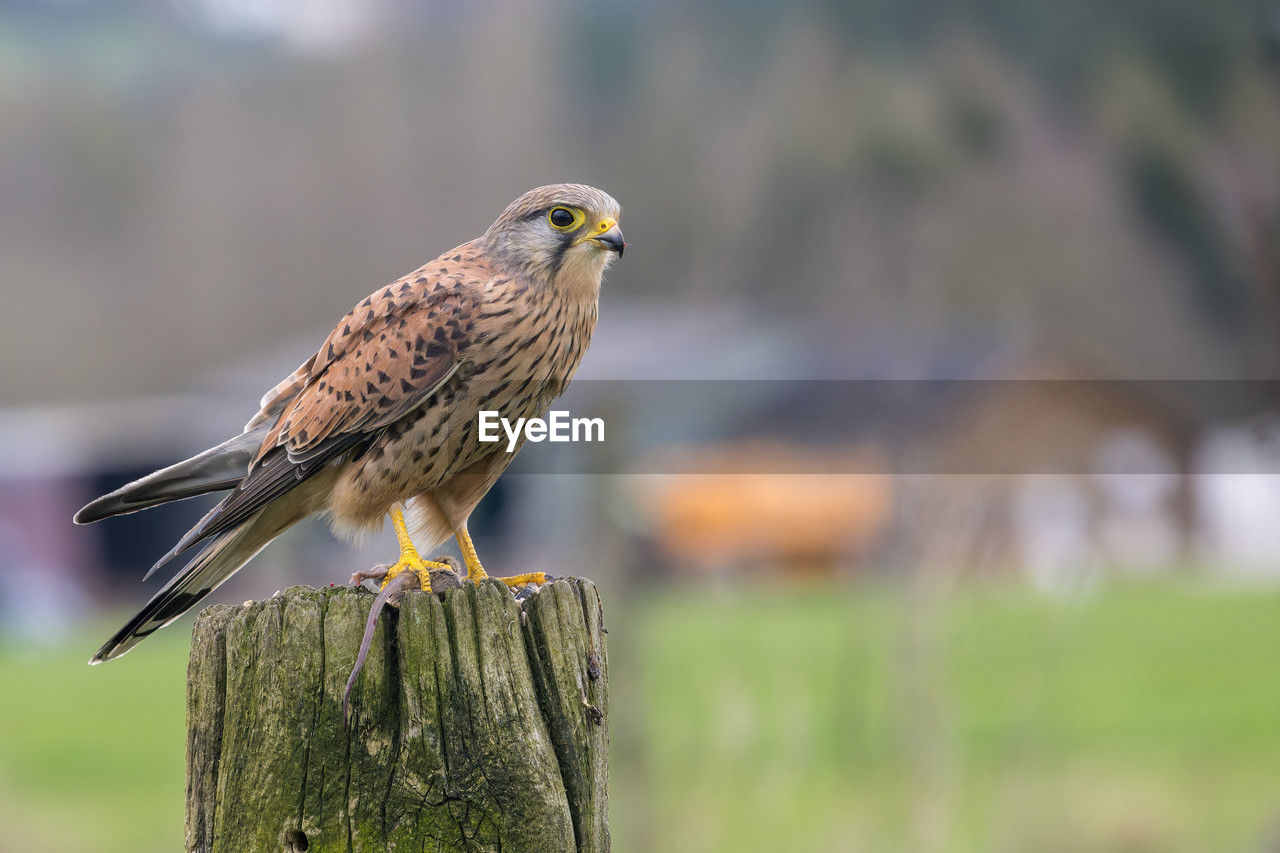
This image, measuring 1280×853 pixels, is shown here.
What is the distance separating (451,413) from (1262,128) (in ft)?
13.2

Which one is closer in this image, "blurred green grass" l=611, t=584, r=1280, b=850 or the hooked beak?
the hooked beak

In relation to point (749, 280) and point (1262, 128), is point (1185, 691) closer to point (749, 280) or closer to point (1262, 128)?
point (749, 280)

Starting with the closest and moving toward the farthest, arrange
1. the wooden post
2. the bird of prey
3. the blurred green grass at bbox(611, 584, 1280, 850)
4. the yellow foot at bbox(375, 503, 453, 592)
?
the wooden post → the yellow foot at bbox(375, 503, 453, 592) → the bird of prey → the blurred green grass at bbox(611, 584, 1280, 850)

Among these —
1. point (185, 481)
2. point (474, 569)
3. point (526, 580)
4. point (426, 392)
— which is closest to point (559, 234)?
point (426, 392)

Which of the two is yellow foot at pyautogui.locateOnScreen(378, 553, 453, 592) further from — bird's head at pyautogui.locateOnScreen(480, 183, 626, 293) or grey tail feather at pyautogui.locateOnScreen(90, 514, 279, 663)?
bird's head at pyautogui.locateOnScreen(480, 183, 626, 293)

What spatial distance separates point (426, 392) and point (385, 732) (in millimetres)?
1105

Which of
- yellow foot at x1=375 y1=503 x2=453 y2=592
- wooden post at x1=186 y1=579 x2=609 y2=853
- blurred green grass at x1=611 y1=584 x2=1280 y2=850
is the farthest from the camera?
blurred green grass at x1=611 y1=584 x2=1280 y2=850

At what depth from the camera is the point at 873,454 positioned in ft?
23.3

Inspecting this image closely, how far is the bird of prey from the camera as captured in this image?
2.98m

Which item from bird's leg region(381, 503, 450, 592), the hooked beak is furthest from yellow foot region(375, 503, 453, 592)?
the hooked beak

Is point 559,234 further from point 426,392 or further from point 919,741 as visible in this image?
point 919,741

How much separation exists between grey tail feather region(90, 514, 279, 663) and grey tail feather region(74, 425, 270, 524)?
12 centimetres

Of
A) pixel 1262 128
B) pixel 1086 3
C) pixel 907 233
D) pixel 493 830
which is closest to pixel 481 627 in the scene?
pixel 493 830

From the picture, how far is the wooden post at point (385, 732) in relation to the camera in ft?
6.54
